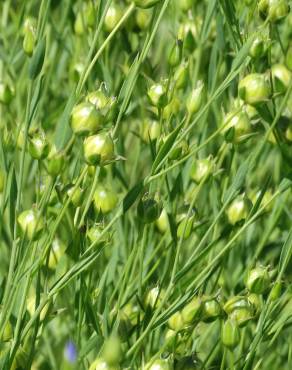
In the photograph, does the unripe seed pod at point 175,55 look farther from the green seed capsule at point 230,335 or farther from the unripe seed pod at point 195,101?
the green seed capsule at point 230,335

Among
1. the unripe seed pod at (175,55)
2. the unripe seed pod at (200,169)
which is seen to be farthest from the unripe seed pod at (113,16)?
the unripe seed pod at (200,169)

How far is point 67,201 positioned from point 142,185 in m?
0.09

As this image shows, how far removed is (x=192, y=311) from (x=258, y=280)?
0.23ft

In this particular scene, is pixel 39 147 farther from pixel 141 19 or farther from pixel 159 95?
pixel 141 19

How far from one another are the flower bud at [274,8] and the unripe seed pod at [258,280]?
9.7 inches

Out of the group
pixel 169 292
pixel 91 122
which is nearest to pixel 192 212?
pixel 169 292

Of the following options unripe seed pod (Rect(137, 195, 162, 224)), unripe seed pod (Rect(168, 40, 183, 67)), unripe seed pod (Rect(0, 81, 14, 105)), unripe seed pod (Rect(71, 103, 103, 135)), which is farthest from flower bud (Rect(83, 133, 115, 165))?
unripe seed pod (Rect(0, 81, 14, 105))

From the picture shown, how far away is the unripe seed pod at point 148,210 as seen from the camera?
0.88 meters

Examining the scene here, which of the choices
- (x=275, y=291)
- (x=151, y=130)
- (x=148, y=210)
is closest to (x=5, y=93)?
(x=151, y=130)

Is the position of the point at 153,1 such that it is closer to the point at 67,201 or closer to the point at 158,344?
the point at 67,201

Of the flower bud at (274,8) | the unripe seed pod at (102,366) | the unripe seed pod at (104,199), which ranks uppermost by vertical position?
the flower bud at (274,8)

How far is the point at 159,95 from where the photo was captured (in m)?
0.90

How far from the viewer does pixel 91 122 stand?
30.2 inches

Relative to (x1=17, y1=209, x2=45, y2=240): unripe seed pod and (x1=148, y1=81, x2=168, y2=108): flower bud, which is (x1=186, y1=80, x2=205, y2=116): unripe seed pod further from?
(x1=17, y1=209, x2=45, y2=240): unripe seed pod
